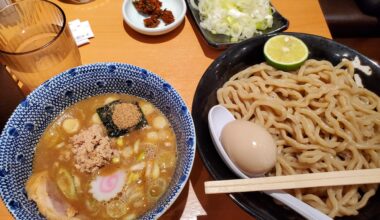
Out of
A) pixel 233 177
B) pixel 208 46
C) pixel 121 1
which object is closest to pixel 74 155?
pixel 233 177

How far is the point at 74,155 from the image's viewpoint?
115 cm

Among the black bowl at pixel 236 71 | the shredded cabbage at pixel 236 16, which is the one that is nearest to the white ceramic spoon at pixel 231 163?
the black bowl at pixel 236 71

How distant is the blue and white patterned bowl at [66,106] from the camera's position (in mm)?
948

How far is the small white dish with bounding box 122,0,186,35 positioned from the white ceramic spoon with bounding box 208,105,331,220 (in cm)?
65

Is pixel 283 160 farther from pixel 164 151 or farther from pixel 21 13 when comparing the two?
pixel 21 13

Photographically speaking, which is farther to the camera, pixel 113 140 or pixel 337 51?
pixel 337 51

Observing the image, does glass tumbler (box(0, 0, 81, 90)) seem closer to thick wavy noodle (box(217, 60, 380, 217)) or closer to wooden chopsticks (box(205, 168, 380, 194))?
thick wavy noodle (box(217, 60, 380, 217))

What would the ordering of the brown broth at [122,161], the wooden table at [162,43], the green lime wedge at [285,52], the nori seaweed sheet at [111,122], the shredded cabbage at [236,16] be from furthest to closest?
the shredded cabbage at [236,16]
the wooden table at [162,43]
the green lime wedge at [285,52]
the nori seaweed sheet at [111,122]
the brown broth at [122,161]

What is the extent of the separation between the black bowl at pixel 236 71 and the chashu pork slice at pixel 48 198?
48 centimetres

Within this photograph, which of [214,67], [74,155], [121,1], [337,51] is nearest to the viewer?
[74,155]

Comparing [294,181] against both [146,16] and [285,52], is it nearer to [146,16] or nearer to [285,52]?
[285,52]

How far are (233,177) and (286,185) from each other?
7.2 inches

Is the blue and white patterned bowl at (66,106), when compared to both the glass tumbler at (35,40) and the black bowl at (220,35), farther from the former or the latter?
the black bowl at (220,35)

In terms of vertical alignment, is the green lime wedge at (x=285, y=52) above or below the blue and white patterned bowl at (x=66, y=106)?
below
